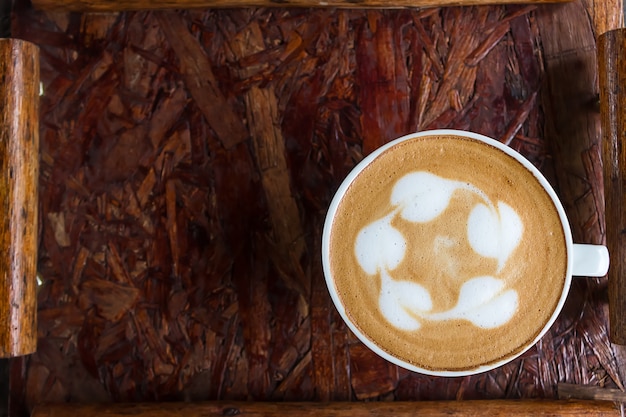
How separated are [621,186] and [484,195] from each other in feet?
0.85

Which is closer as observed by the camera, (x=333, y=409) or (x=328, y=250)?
(x=328, y=250)

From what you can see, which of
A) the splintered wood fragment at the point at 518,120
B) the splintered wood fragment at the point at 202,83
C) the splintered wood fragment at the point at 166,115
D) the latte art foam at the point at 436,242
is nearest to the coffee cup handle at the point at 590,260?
the latte art foam at the point at 436,242

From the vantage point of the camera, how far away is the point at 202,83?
110cm

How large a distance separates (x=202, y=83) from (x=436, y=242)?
0.52m

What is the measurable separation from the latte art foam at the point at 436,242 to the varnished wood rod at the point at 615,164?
0.21 metres

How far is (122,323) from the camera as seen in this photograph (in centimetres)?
109

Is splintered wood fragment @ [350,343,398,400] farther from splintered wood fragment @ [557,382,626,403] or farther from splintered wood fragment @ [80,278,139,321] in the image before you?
splintered wood fragment @ [80,278,139,321]

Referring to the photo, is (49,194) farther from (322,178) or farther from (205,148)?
(322,178)

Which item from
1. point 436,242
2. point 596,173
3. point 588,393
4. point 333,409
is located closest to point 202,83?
point 436,242

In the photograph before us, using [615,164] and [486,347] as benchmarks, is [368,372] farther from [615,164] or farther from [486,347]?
[615,164]

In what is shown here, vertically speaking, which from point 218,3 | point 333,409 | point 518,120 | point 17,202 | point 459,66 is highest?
point 218,3

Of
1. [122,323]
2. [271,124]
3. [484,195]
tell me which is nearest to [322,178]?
[271,124]

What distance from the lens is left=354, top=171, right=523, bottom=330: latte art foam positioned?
90 centimetres

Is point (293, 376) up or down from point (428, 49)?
down
